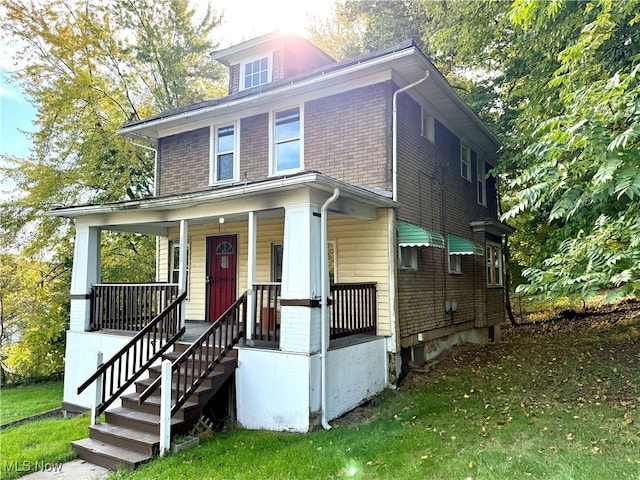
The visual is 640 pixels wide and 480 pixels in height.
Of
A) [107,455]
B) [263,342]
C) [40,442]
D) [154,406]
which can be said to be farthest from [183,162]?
[107,455]

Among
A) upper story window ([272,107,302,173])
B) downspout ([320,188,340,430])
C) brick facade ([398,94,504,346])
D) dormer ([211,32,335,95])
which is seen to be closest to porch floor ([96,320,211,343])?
downspout ([320,188,340,430])

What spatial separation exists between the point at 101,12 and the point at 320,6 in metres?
9.37

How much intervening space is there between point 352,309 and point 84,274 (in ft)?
19.3

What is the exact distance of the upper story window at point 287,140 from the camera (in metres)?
Result: 9.56

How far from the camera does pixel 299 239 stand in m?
6.57

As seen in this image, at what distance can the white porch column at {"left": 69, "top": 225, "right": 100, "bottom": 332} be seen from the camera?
29.8 feet

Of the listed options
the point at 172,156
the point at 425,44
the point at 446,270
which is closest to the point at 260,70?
the point at 172,156

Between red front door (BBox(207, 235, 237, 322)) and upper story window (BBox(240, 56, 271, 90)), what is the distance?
4434mm

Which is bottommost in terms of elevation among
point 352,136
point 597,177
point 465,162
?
point 597,177

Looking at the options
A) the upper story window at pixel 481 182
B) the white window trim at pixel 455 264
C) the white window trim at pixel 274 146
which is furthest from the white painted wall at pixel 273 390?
the upper story window at pixel 481 182

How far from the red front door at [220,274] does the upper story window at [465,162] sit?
275 inches

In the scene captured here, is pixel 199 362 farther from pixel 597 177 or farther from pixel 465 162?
pixel 465 162

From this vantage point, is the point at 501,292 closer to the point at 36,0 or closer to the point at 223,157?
the point at 223,157

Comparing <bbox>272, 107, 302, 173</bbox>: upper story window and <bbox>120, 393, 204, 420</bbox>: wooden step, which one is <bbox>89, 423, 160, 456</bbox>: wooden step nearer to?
<bbox>120, 393, 204, 420</bbox>: wooden step
